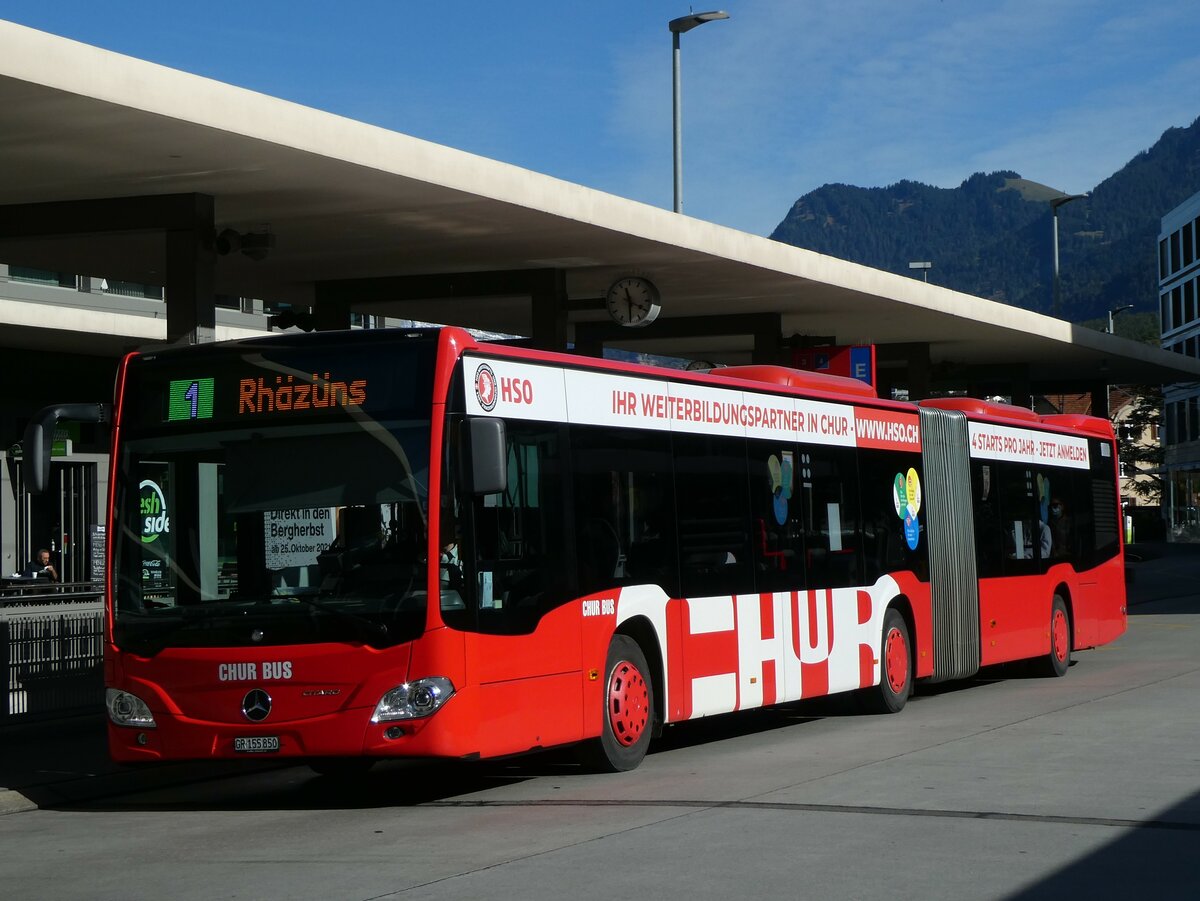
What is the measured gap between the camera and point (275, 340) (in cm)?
1131

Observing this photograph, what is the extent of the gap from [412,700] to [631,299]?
43.1 ft

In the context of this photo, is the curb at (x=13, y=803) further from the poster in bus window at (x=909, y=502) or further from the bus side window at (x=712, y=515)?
the poster in bus window at (x=909, y=502)

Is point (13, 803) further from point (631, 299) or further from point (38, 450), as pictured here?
point (631, 299)

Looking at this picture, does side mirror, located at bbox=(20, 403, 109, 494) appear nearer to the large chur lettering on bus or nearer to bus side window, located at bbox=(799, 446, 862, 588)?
the large chur lettering on bus

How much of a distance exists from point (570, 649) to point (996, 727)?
4767 millimetres

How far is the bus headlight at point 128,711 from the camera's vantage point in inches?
438

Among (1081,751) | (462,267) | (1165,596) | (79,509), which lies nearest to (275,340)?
(1081,751)

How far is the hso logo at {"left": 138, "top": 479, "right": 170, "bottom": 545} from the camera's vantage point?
37.1 feet

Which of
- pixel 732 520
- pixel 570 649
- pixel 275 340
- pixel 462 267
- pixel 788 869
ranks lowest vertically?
pixel 788 869

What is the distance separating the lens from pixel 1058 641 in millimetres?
21156

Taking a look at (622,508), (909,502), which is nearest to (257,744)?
(622,508)

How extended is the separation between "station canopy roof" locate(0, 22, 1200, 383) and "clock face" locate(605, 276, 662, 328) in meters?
0.25

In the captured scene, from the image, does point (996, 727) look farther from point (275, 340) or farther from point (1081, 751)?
point (275, 340)

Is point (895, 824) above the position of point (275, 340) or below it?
below
